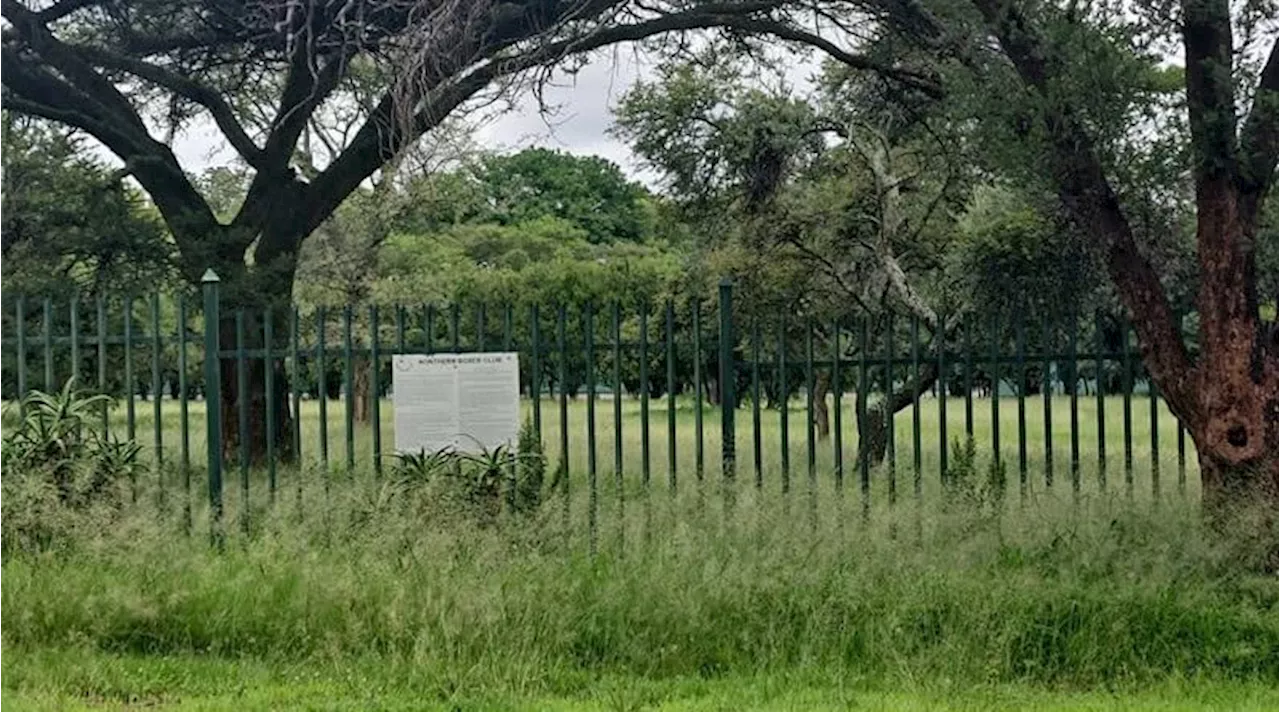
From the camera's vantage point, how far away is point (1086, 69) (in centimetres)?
710

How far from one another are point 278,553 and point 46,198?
864cm

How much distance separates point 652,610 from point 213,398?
11.6 feet

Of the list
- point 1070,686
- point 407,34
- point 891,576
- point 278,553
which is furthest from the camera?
point 407,34

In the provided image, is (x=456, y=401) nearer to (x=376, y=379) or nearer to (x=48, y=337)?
(x=376, y=379)

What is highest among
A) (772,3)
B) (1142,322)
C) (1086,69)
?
(772,3)

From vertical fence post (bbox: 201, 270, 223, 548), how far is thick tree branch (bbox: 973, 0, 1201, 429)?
5.18m

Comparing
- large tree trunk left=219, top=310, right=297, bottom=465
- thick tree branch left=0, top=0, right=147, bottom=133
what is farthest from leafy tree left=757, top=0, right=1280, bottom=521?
thick tree branch left=0, top=0, right=147, bottom=133

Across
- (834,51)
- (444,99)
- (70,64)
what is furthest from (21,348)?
(834,51)

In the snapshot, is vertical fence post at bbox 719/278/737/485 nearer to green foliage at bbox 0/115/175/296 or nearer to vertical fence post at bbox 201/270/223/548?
vertical fence post at bbox 201/270/223/548

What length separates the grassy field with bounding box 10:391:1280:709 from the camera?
17.6ft

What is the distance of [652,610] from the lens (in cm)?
600

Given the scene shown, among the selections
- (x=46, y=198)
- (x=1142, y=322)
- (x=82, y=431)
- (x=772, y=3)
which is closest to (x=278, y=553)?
(x=82, y=431)

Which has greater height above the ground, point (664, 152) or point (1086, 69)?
point (664, 152)

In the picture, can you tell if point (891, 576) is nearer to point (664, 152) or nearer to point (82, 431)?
point (82, 431)
